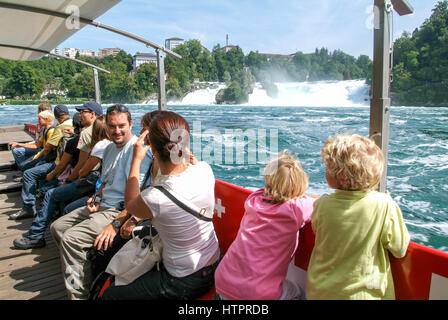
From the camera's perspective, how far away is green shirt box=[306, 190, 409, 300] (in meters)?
1.30

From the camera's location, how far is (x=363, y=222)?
4.30ft

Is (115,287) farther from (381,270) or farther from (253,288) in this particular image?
(381,270)

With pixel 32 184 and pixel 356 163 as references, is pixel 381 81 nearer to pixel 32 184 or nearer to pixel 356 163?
pixel 356 163

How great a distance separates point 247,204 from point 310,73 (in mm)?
117150

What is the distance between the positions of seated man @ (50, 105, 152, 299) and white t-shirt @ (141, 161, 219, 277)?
0.82 metres

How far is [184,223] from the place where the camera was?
1604 millimetres

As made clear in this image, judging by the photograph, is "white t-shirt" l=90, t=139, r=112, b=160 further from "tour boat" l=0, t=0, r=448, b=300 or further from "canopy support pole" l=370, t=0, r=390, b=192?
"canopy support pole" l=370, t=0, r=390, b=192

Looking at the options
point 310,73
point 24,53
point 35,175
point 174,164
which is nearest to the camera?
point 174,164

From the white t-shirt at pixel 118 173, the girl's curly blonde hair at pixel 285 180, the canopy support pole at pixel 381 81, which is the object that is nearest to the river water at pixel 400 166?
the canopy support pole at pixel 381 81

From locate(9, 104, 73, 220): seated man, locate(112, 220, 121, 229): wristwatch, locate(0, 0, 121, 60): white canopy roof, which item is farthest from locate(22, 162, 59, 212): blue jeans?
locate(112, 220, 121, 229): wristwatch

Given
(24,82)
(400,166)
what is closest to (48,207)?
(400,166)

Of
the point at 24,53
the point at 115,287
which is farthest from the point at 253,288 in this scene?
the point at 24,53

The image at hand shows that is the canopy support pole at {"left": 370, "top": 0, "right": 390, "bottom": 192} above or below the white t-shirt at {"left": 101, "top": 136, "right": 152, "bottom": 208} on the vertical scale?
above

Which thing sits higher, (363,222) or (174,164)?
(174,164)
